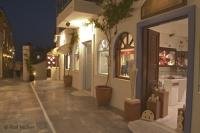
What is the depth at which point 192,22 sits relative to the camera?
5.71m

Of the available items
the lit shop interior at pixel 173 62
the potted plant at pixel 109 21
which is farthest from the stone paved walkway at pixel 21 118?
the lit shop interior at pixel 173 62

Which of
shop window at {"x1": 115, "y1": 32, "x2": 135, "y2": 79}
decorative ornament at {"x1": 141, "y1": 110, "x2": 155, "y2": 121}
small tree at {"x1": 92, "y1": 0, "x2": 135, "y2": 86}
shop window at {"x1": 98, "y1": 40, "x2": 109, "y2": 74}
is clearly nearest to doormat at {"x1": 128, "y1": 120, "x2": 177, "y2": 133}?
decorative ornament at {"x1": 141, "y1": 110, "x2": 155, "y2": 121}

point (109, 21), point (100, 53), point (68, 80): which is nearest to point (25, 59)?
point (68, 80)

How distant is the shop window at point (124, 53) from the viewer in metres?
9.26

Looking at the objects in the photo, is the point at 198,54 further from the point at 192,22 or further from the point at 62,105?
the point at 62,105

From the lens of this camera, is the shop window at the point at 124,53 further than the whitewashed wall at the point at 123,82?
Yes

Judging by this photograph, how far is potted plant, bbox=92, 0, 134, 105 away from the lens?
894 centimetres

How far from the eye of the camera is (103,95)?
32.6 feet

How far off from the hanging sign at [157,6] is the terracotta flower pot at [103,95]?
3.15 meters

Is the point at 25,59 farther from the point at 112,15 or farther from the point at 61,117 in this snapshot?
the point at 61,117

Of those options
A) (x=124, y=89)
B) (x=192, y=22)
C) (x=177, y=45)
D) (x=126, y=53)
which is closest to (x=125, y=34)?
(x=126, y=53)

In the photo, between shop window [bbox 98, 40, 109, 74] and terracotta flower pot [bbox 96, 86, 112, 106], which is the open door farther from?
terracotta flower pot [bbox 96, 86, 112, 106]

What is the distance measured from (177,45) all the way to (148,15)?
4.23 m

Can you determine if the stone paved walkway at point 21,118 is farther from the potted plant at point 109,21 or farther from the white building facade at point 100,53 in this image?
the white building facade at point 100,53
